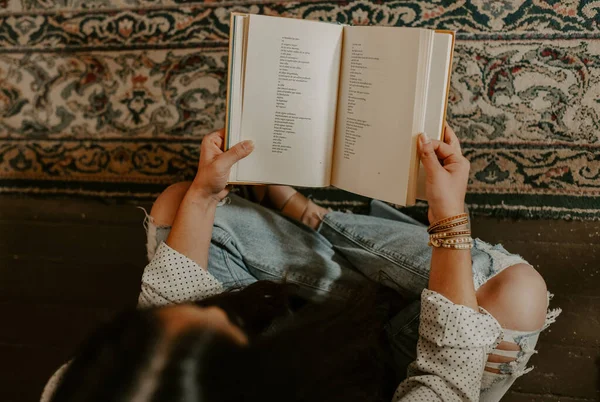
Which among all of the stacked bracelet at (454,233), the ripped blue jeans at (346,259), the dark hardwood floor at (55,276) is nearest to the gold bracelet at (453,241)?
the stacked bracelet at (454,233)

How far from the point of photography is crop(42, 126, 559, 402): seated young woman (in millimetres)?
548

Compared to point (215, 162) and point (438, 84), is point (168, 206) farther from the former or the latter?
point (438, 84)

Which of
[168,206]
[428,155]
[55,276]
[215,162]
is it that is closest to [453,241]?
[428,155]

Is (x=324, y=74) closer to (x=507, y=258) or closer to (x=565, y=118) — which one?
(x=507, y=258)

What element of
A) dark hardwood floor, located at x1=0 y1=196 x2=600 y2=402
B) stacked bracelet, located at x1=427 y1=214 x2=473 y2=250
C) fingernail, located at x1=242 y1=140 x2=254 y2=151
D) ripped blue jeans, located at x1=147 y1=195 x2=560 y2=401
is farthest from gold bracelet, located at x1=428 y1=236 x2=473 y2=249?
dark hardwood floor, located at x1=0 y1=196 x2=600 y2=402

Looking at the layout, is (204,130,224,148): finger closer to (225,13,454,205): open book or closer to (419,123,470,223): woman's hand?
(225,13,454,205): open book

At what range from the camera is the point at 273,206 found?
1.05 m

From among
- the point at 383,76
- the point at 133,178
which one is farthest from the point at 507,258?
the point at 133,178

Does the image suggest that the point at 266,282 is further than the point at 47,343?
No

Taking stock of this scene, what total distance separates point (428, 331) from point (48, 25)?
3.53 ft

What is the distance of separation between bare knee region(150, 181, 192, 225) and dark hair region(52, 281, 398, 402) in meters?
0.21

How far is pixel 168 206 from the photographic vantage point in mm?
868

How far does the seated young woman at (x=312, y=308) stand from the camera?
548mm

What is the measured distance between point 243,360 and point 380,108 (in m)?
0.39
